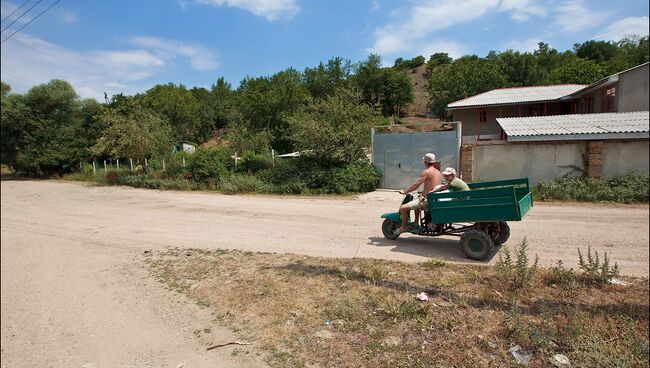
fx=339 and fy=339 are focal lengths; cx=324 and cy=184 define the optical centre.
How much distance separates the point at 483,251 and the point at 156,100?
4704 cm

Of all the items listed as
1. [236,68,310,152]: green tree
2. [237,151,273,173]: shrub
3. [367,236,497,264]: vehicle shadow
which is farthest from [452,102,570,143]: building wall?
[236,68,310,152]: green tree

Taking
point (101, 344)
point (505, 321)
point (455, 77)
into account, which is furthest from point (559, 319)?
point (101, 344)

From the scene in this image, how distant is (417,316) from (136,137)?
22566 mm

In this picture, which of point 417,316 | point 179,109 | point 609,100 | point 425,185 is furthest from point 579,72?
point 179,109

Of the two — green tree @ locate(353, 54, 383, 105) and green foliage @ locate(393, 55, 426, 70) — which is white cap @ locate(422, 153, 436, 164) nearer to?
green tree @ locate(353, 54, 383, 105)

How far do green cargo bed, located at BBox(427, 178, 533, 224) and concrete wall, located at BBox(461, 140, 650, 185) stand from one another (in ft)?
3.61

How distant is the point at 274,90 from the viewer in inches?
1453

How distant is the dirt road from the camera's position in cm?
365

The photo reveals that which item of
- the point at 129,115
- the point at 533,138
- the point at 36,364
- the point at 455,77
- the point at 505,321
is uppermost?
the point at 129,115

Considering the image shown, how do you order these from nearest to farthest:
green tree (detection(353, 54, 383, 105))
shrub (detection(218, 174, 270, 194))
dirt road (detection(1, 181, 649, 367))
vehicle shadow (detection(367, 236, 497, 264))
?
green tree (detection(353, 54, 383, 105)) < dirt road (detection(1, 181, 649, 367)) < vehicle shadow (detection(367, 236, 497, 264)) < shrub (detection(218, 174, 270, 194))

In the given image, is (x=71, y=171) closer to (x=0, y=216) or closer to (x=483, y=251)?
(x=0, y=216)

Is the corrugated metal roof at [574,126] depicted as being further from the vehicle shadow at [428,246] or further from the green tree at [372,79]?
the vehicle shadow at [428,246]

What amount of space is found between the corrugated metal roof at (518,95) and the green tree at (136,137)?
74.1ft

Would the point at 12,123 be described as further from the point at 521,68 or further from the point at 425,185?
the point at 521,68
